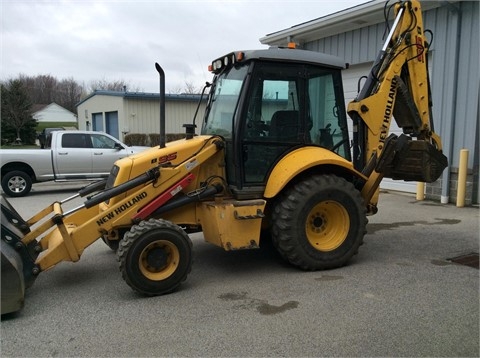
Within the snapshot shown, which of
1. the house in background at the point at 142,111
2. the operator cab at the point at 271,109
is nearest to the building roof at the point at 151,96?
the house in background at the point at 142,111

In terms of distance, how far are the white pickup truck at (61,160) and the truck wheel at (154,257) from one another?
896 cm

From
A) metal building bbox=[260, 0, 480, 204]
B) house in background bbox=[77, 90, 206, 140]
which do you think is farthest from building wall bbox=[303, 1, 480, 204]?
house in background bbox=[77, 90, 206, 140]

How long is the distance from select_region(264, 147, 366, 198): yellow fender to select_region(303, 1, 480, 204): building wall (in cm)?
496

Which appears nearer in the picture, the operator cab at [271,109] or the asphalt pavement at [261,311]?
the asphalt pavement at [261,311]

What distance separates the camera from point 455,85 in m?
9.02

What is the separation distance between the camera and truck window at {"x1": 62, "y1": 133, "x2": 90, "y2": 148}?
12844 mm

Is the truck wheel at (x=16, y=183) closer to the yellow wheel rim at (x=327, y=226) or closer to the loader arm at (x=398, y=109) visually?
the yellow wheel rim at (x=327, y=226)

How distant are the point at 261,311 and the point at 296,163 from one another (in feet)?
5.68

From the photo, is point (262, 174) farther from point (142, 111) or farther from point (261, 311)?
point (142, 111)

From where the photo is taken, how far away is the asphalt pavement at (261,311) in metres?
3.50

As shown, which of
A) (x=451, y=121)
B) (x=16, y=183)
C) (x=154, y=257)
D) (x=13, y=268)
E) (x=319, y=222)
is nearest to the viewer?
(x=13, y=268)

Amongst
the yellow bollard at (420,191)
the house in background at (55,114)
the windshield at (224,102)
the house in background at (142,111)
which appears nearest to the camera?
the windshield at (224,102)

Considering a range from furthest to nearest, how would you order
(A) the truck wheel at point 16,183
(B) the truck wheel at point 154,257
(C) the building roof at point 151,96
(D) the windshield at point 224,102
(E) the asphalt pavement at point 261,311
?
1. (C) the building roof at point 151,96
2. (A) the truck wheel at point 16,183
3. (D) the windshield at point 224,102
4. (B) the truck wheel at point 154,257
5. (E) the asphalt pavement at point 261,311

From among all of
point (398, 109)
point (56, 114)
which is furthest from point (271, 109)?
point (56, 114)
